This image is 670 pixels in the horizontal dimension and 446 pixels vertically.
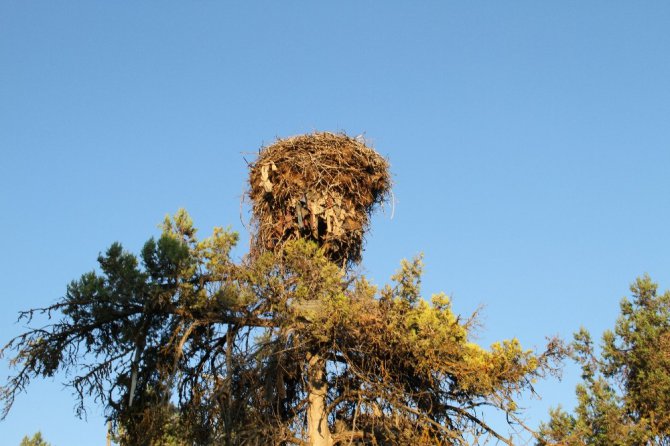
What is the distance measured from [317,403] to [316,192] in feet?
11.3

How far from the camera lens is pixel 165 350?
10750 millimetres

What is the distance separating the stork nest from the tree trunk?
7.20 feet

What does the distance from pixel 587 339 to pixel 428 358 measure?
8.93 m

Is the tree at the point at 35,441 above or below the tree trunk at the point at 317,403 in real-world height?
above

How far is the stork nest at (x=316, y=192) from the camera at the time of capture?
42.3 ft

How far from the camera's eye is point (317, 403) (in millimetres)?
11320

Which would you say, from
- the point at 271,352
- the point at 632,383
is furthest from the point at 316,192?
the point at 632,383

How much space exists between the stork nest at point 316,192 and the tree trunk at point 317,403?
2.19 m

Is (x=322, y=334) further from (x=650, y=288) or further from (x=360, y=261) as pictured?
(x=650, y=288)

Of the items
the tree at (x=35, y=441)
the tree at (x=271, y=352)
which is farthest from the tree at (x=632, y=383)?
the tree at (x=35, y=441)

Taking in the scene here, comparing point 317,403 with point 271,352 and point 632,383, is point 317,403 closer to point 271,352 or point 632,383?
point 271,352

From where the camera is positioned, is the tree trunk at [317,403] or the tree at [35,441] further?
the tree at [35,441]

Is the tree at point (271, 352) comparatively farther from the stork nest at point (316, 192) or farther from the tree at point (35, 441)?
the tree at point (35, 441)

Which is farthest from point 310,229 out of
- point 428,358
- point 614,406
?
point 614,406
